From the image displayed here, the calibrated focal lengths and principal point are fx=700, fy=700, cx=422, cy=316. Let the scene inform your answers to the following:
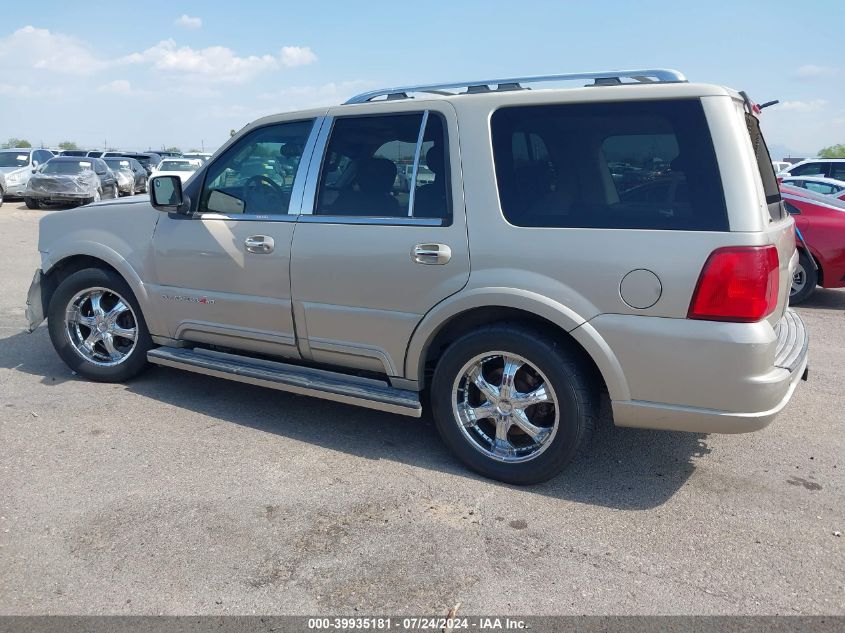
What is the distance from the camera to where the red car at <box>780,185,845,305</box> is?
26.6ft

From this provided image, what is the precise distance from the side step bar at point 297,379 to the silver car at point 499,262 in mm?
15

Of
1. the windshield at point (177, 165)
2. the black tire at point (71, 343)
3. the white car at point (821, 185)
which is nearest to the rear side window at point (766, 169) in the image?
the black tire at point (71, 343)

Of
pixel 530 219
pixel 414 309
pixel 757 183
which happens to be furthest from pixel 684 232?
pixel 414 309

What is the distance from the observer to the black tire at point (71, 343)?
496 cm

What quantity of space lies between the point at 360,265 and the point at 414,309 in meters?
0.41

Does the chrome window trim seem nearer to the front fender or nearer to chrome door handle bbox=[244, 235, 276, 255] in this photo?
chrome door handle bbox=[244, 235, 276, 255]

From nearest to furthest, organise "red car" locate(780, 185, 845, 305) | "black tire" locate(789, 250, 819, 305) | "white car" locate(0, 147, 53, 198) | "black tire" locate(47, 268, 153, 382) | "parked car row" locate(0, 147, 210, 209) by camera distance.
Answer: "black tire" locate(47, 268, 153, 382), "red car" locate(780, 185, 845, 305), "black tire" locate(789, 250, 819, 305), "parked car row" locate(0, 147, 210, 209), "white car" locate(0, 147, 53, 198)

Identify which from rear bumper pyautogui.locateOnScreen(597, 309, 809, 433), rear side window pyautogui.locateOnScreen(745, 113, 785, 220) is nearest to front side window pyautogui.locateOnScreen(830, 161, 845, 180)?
rear side window pyautogui.locateOnScreen(745, 113, 785, 220)

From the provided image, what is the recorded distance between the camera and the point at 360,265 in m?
3.92

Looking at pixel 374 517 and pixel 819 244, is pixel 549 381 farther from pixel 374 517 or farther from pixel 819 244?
pixel 819 244

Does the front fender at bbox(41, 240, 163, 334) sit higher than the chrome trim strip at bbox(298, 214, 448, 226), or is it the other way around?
the chrome trim strip at bbox(298, 214, 448, 226)

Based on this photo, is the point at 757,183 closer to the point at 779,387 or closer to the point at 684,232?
the point at 684,232

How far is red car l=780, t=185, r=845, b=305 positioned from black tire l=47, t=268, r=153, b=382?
23.3ft

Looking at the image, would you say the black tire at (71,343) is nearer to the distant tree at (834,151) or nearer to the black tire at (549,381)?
the black tire at (549,381)
